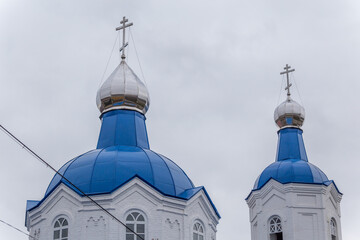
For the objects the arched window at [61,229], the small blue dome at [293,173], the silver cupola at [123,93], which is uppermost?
the silver cupola at [123,93]

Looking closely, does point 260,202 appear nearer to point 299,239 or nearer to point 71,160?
point 299,239

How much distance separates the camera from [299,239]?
93.1ft

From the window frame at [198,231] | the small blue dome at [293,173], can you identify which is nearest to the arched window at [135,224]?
the window frame at [198,231]

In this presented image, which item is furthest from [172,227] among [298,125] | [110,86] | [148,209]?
[298,125]

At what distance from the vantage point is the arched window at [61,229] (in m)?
23.8

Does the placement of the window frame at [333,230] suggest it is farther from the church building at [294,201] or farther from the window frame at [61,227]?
the window frame at [61,227]

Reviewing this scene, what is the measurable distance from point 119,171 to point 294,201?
7328 millimetres

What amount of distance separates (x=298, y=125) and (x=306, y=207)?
3.68 meters

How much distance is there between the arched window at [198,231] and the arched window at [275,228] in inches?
204

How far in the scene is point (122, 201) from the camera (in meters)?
23.7

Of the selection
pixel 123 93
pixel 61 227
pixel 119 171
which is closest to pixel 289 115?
pixel 123 93

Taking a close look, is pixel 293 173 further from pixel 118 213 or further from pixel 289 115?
pixel 118 213

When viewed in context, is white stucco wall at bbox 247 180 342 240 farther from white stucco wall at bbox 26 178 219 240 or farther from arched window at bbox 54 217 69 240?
arched window at bbox 54 217 69 240

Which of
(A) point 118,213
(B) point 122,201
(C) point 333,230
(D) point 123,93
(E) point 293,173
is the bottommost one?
(A) point 118,213
